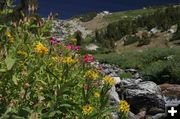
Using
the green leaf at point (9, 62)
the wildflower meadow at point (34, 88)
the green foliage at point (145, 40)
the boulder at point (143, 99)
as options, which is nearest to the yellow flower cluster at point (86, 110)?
the wildflower meadow at point (34, 88)

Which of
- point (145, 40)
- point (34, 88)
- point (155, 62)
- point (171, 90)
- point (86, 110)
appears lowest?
point (171, 90)

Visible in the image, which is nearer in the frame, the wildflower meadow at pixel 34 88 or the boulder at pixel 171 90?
the wildflower meadow at pixel 34 88

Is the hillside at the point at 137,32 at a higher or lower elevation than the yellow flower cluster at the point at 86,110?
higher

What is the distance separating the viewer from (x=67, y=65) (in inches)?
231

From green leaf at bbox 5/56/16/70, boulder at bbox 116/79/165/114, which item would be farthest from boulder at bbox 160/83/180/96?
green leaf at bbox 5/56/16/70

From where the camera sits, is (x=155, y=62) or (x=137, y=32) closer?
(x=155, y=62)

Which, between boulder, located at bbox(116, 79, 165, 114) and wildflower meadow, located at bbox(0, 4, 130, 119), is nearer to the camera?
wildflower meadow, located at bbox(0, 4, 130, 119)

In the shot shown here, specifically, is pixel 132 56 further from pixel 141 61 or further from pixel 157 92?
pixel 157 92

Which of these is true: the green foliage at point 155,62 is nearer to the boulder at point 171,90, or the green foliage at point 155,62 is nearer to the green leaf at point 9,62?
the boulder at point 171,90

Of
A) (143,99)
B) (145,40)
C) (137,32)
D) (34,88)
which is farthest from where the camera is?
(137,32)

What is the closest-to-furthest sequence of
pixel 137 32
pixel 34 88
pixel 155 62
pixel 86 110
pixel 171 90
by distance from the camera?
pixel 86 110 < pixel 34 88 < pixel 171 90 < pixel 155 62 < pixel 137 32

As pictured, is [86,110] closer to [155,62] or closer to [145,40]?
[155,62]

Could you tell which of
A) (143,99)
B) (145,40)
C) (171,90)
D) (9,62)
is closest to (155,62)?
(171,90)

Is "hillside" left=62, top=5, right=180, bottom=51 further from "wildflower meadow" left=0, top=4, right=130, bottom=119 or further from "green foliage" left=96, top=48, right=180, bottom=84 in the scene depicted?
"wildflower meadow" left=0, top=4, right=130, bottom=119
